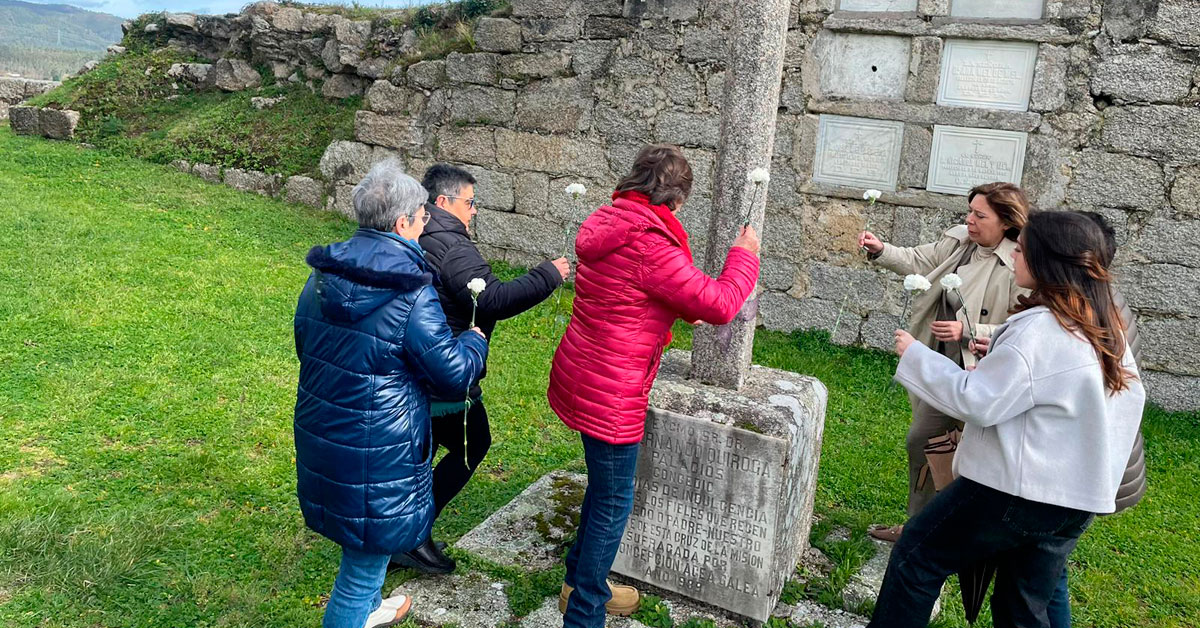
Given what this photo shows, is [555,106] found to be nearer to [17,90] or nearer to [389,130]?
[389,130]

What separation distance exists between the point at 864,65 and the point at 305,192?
5649 mm

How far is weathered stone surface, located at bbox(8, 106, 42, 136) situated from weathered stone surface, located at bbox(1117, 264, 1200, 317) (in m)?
11.7

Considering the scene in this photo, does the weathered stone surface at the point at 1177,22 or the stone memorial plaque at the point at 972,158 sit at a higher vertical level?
the weathered stone surface at the point at 1177,22

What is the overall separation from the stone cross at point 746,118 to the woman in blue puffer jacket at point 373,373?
3.72 feet

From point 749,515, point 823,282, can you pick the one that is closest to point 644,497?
point 749,515

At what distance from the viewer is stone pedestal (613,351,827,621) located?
3367 mm

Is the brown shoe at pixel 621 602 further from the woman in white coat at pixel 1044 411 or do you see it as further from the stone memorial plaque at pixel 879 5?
the stone memorial plaque at pixel 879 5

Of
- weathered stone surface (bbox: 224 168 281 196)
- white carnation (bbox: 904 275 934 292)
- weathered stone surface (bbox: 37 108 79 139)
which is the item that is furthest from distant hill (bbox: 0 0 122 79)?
white carnation (bbox: 904 275 934 292)

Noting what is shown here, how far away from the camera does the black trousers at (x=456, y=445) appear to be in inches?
143

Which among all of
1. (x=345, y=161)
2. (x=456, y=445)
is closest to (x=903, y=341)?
(x=456, y=445)

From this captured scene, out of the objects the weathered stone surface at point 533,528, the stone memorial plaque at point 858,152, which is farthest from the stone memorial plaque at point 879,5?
the weathered stone surface at point 533,528

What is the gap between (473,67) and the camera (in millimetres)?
8031

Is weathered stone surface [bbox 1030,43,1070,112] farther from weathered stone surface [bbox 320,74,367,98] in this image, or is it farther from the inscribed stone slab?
weathered stone surface [bbox 320,74,367,98]

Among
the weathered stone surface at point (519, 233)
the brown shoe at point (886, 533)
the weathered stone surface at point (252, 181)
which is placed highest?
the weathered stone surface at point (252, 181)
